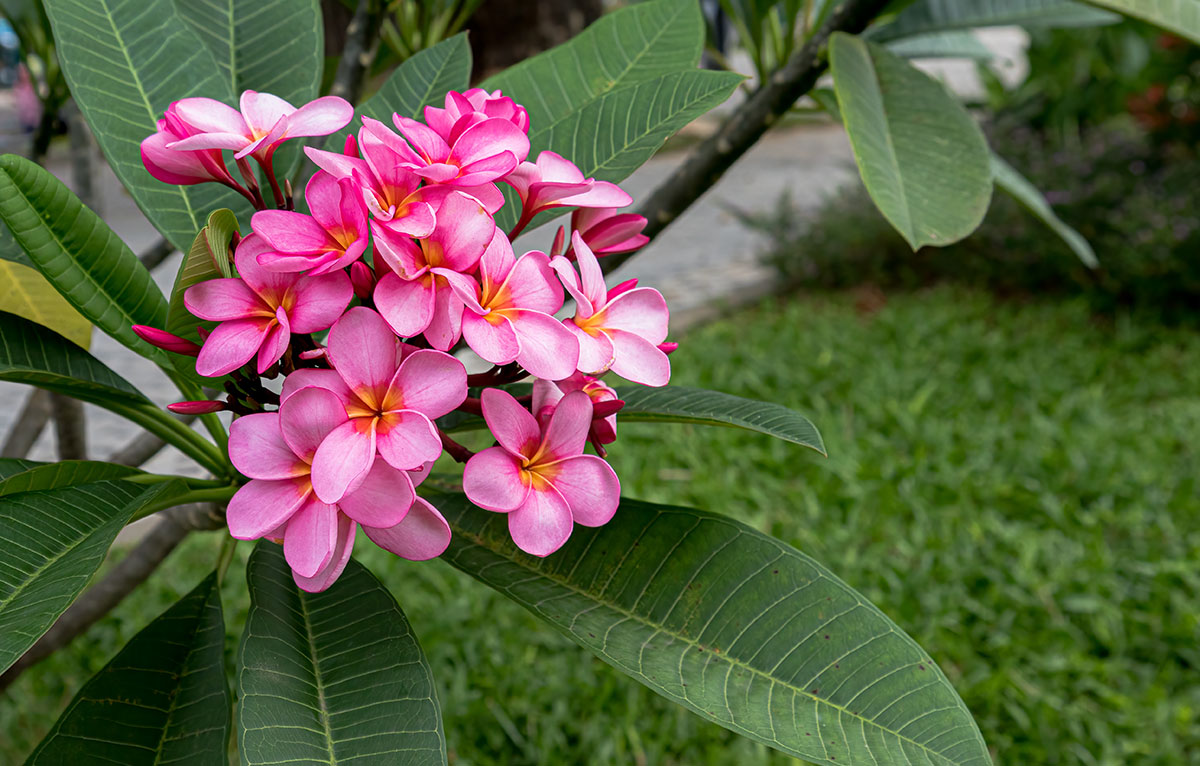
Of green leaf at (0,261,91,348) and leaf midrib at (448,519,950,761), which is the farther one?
green leaf at (0,261,91,348)

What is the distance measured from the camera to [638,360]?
0.51 metres

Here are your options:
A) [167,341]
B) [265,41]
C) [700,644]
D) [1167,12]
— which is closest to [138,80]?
[265,41]

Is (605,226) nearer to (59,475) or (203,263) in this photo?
(203,263)

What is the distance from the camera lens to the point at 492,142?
0.50 m

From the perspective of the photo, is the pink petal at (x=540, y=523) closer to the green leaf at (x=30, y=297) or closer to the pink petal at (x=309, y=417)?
the pink petal at (x=309, y=417)

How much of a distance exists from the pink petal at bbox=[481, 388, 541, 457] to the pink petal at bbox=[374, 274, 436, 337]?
0.05 metres

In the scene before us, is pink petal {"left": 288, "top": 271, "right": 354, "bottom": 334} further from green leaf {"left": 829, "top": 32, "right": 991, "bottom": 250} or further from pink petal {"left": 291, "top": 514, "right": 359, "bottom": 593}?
green leaf {"left": 829, "top": 32, "right": 991, "bottom": 250}

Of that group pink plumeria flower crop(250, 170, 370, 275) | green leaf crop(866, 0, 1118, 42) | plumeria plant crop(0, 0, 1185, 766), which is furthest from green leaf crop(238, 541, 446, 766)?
green leaf crop(866, 0, 1118, 42)

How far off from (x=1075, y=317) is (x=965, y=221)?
3371 mm

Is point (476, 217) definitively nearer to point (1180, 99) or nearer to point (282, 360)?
point (282, 360)

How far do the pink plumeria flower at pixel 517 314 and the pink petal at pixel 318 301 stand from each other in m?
0.06

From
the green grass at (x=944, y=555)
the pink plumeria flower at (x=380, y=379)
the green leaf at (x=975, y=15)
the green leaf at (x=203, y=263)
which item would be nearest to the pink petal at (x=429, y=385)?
the pink plumeria flower at (x=380, y=379)

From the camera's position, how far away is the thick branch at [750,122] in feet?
2.87

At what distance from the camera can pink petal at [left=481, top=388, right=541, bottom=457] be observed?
1.54 ft
